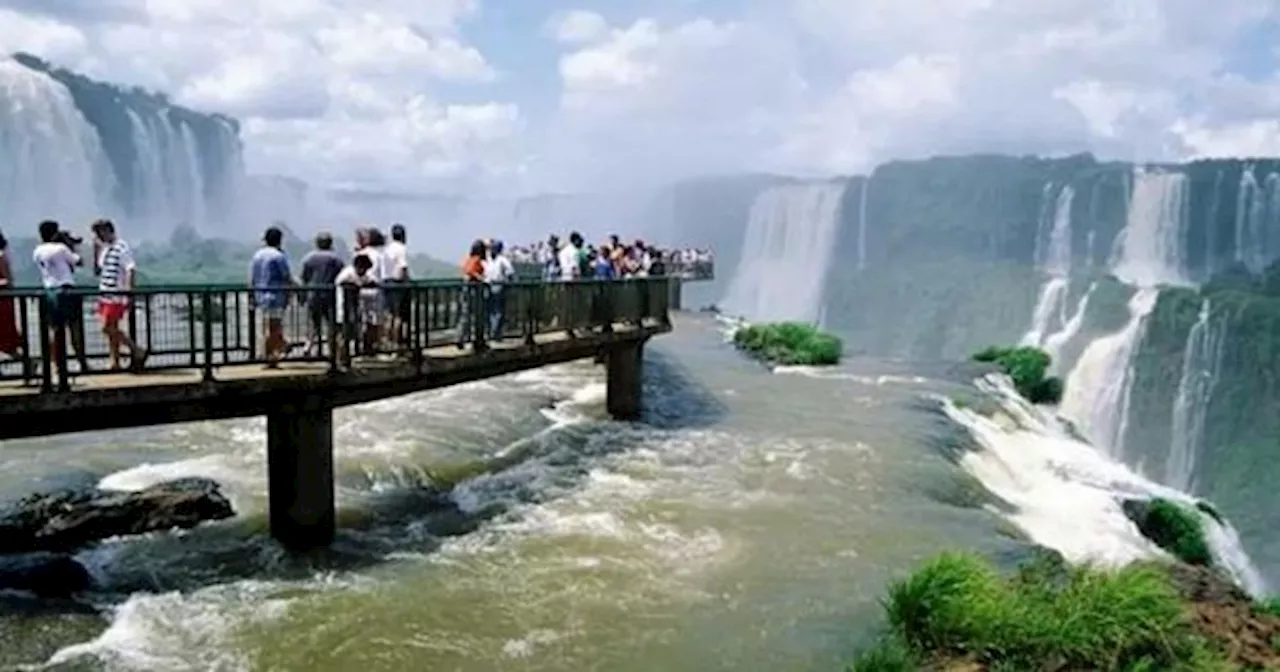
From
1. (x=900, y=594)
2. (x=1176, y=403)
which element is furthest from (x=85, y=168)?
(x=900, y=594)

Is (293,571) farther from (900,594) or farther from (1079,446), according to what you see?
(1079,446)

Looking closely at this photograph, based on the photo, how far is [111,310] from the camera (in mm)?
9984

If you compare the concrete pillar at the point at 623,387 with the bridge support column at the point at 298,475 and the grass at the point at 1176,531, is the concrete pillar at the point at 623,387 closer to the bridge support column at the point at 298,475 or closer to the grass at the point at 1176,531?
the grass at the point at 1176,531

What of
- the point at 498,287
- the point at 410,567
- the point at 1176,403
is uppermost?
the point at 498,287

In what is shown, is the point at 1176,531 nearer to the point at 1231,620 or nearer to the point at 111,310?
the point at 1231,620

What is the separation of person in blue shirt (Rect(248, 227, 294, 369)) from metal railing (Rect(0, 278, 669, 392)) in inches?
0.8

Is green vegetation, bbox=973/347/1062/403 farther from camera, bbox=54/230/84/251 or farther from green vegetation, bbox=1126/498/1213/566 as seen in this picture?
camera, bbox=54/230/84/251

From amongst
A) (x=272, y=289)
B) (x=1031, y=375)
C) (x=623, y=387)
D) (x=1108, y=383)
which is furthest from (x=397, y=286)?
(x=1108, y=383)

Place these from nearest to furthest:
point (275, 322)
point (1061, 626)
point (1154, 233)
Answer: point (1061, 626) → point (275, 322) → point (1154, 233)

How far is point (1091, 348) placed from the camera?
52.5 m

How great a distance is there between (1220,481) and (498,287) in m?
42.0

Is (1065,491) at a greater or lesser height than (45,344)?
lesser

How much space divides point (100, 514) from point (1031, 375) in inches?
1043

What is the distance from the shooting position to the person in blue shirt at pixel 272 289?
10773 mm
